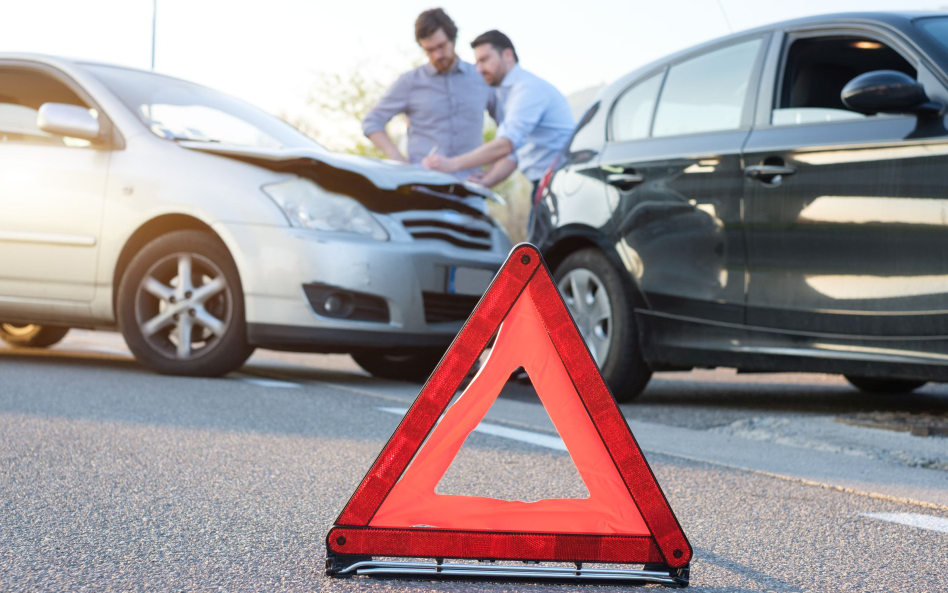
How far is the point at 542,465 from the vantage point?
380 centimetres

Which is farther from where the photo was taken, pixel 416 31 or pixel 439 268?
pixel 416 31

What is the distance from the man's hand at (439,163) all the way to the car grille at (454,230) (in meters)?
0.72

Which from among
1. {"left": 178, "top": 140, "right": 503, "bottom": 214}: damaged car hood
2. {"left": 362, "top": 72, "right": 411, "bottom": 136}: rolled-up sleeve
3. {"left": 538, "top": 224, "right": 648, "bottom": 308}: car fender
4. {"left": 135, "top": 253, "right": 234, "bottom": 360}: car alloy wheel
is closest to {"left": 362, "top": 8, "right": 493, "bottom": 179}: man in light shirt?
{"left": 362, "top": 72, "right": 411, "bottom": 136}: rolled-up sleeve

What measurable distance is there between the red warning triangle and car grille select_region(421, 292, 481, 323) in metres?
3.54

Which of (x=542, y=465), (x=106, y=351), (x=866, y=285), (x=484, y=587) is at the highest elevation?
(x=866, y=285)

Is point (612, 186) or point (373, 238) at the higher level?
point (612, 186)

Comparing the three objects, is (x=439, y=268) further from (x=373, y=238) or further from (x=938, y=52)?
(x=938, y=52)

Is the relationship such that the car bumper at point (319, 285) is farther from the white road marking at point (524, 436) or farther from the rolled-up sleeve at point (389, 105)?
the rolled-up sleeve at point (389, 105)

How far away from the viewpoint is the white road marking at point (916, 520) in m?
3.05

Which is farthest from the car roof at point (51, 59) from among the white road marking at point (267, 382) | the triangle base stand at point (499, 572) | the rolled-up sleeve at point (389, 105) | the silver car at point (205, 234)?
the triangle base stand at point (499, 572)

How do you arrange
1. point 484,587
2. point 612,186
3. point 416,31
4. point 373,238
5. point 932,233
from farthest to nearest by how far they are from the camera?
point 416,31 < point 373,238 < point 612,186 < point 932,233 < point 484,587

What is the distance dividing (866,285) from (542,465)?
1.55 meters

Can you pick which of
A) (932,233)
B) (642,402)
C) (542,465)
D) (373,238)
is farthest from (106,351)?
(932,233)

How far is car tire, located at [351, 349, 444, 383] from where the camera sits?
686cm
